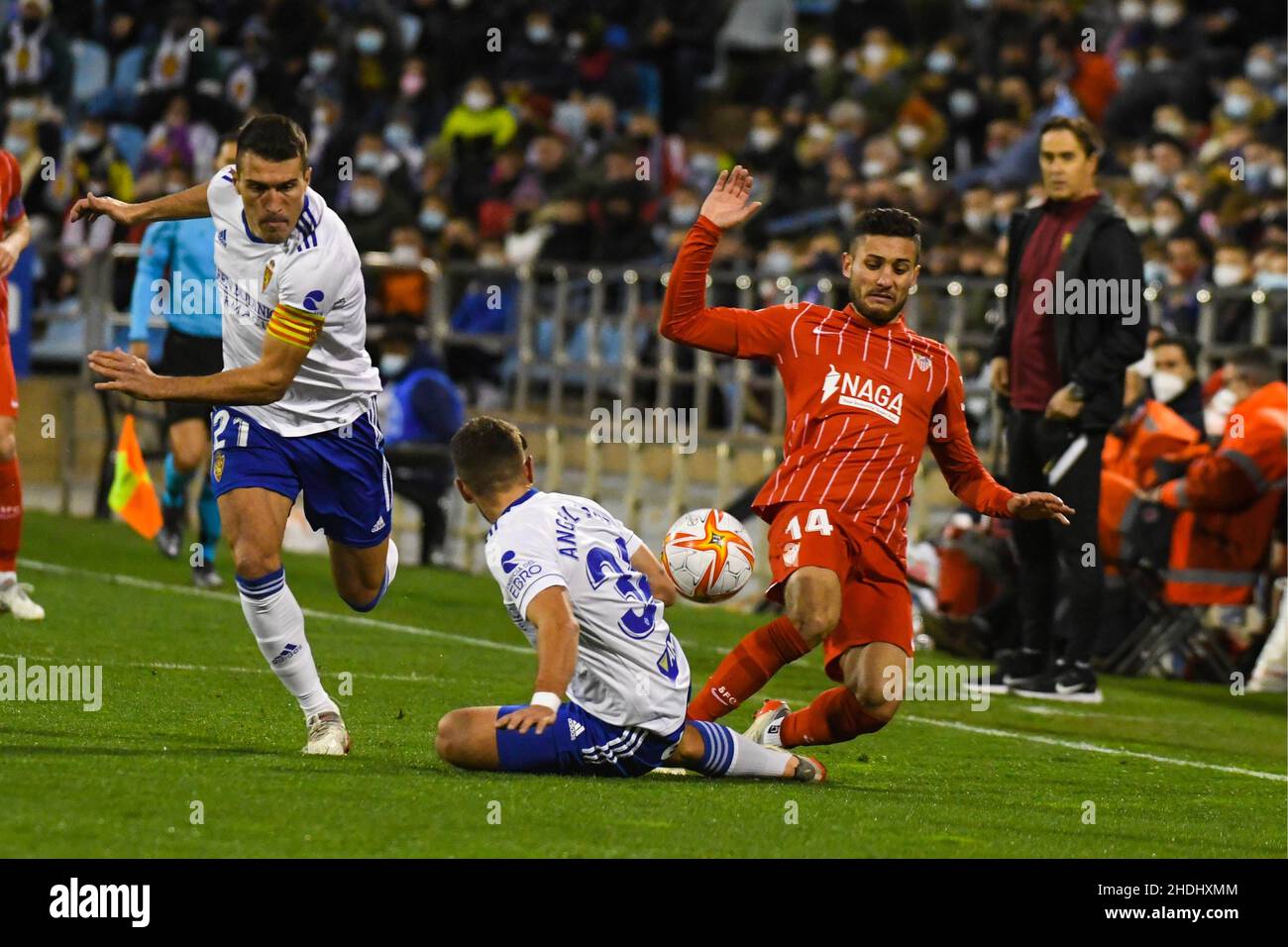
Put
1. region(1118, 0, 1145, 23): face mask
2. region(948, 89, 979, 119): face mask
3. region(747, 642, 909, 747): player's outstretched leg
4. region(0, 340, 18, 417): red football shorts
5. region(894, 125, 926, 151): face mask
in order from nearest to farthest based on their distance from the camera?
1. region(747, 642, 909, 747): player's outstretched leg
2. region(0, 340, 18, 417): red football shorts
3. region(894, 125, 926, 151): face mask
4. region(948, 89, 979, 119): face mask
5. region(1118, 0, 1145, 23): face mask

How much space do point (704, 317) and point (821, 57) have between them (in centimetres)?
1539

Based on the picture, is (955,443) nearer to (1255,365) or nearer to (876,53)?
(1255,365)

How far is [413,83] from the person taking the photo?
23344 millimetres

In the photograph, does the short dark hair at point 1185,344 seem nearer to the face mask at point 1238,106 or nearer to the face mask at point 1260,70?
the face mask at point 1238,106

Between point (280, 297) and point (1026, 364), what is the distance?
4.42 meters

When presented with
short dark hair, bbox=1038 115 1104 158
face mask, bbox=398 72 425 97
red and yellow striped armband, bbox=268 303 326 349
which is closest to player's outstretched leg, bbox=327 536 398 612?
red and yellow striped armband, bbox=268 303 326 349

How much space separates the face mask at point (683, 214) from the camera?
18844 mm

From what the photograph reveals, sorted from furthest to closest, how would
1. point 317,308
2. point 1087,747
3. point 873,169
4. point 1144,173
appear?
point 873,169
point 1144,173
point 1087,747
point 317,308

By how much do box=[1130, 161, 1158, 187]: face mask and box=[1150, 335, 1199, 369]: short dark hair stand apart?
525 centimetres

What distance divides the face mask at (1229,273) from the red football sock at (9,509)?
8.00 m

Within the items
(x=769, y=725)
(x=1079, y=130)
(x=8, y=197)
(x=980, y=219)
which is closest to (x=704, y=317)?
(x=769, y=725)

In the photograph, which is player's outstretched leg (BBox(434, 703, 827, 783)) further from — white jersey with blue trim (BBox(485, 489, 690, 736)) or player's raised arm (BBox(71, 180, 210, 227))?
player's raised arm (BBox(71, 180, 210, 227))

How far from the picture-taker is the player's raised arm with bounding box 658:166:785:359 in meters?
7.35
